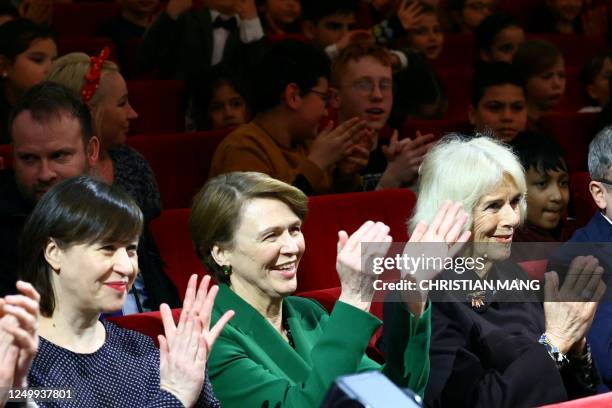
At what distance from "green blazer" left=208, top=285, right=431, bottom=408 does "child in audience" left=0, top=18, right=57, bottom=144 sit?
141 cm

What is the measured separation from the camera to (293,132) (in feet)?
9.34

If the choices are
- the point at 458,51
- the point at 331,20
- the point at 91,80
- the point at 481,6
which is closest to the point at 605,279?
the point at 91,80

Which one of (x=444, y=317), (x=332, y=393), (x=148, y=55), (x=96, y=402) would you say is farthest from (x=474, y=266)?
(x=148, y=55)

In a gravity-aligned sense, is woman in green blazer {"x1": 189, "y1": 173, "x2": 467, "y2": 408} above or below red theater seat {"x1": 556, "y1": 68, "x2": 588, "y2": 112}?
above

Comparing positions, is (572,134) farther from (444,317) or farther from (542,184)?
(444,317)

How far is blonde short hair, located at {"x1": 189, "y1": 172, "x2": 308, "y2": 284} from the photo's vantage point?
1771 millimetres

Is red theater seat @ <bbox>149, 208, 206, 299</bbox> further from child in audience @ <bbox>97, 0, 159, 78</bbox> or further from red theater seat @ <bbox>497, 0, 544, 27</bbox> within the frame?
red theater seat @ <bbox>497, 0, 544, 27</bbox>

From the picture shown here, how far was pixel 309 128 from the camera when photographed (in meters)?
2.86

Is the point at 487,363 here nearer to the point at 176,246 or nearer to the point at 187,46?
the point at 176,246

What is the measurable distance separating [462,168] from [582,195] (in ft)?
2.97

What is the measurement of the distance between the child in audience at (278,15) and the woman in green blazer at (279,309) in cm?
244

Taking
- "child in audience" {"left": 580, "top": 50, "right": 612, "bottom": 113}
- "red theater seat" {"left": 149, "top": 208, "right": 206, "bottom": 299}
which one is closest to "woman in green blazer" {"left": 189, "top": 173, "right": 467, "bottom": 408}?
"red theater seat" {"left": 149, "top": 208, "right": 206, "bottom": 299}

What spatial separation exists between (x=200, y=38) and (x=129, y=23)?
0.41 m

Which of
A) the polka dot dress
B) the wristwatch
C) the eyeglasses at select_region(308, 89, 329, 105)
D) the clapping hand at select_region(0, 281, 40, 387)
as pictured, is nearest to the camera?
the clapping hand at select_region(0, 281, 40, 387)
